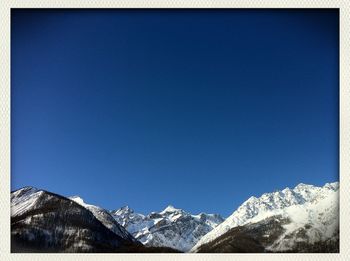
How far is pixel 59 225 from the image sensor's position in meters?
66.1

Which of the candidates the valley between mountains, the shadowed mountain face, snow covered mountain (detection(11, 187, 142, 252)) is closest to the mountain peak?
the valley between mountains

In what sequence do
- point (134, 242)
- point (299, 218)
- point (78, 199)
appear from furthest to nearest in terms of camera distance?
point (134, 242) → point (299, 218) → point (78, 199)

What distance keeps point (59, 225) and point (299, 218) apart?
1286 inches

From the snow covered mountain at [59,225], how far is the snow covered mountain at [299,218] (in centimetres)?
1278

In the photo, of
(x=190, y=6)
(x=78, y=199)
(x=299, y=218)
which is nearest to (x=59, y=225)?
(x=78, y=199)

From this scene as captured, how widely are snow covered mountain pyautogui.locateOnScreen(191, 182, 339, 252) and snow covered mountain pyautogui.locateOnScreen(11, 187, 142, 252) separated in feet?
41.9

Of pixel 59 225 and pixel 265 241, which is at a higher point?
pixel 59 225

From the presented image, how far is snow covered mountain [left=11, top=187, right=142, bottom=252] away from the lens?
52.9 m

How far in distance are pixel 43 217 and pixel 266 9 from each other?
42789 millimetres

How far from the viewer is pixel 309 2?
109 ft

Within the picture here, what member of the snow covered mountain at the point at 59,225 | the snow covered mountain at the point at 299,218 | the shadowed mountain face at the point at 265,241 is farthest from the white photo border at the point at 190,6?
the snow covered mountain at the point at 59,225

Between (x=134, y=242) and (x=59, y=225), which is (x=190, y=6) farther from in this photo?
(x=134, y=242)
